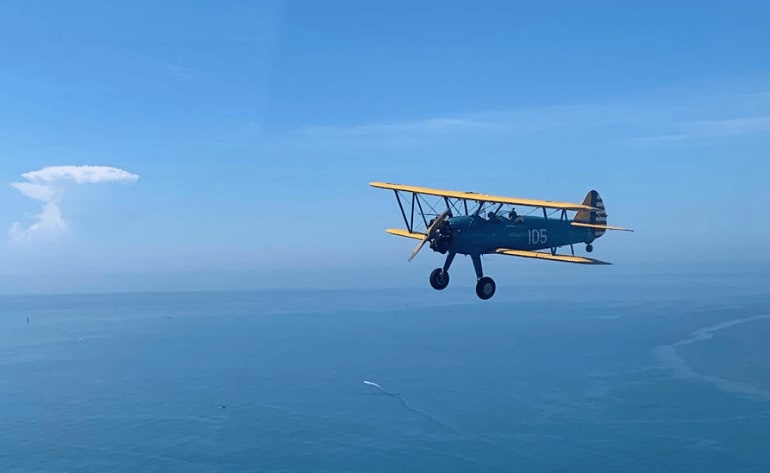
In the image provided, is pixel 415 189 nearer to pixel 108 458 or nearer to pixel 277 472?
pixel 277 472

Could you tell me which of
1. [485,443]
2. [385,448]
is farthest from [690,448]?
[385,448]

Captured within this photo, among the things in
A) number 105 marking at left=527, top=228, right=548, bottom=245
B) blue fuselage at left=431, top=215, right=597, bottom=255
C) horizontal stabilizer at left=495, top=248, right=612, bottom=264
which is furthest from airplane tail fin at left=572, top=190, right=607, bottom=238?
horizontal stabilizer at left=495, top=248, right=612, bottom=264

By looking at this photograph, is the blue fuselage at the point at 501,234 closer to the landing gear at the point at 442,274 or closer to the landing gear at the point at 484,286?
the landing gear at the point at 442,274

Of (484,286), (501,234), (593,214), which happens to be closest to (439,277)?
(484,286)

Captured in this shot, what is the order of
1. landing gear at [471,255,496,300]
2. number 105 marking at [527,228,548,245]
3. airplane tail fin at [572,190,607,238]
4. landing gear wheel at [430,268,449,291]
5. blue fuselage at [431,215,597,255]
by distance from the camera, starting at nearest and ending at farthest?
1. landing gear at [471,255,496,300]
2. blue fuselage at [431,215,597,255]
3. landing gear wheel at [430,268,449,291]
4. number 105 marking at [527,228,548,245]
5. airplane tail fin at [572,190,607,238]

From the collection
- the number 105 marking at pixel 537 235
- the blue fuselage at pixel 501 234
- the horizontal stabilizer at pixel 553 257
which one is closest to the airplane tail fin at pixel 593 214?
the blue fuselage at pixel 501 234

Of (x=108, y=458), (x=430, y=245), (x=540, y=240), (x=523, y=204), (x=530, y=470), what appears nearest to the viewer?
(x=523, y=204)

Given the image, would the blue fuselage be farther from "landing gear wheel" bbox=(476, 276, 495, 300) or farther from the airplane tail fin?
the airplane tail fin
